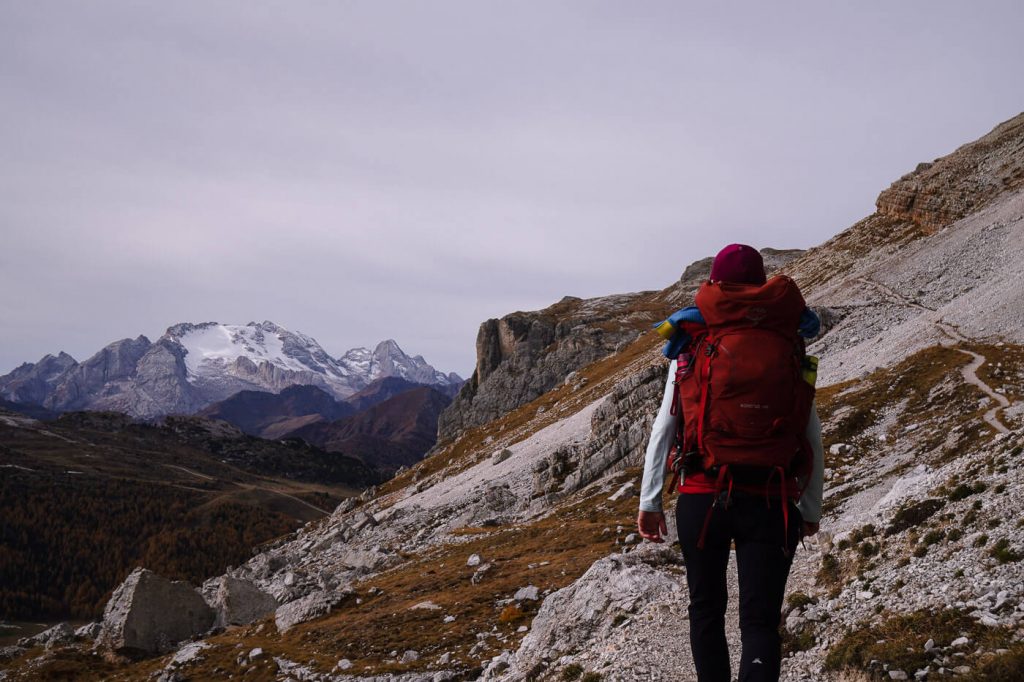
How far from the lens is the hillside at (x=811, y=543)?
1095cm

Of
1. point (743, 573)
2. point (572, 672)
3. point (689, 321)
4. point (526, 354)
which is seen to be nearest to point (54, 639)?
point (572, 672)

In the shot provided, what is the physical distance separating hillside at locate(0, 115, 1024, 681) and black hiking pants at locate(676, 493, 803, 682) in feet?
13.3

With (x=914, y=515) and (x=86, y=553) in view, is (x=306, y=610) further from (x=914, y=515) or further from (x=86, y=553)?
(x=86, y=553)

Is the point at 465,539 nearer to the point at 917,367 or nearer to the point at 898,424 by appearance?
the point at 898,424

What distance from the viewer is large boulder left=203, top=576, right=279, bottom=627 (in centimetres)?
3662

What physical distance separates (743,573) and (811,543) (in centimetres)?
1136

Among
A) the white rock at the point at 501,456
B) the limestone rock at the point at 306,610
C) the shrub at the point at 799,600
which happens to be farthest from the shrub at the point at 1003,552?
the white rock at the point at 501,456

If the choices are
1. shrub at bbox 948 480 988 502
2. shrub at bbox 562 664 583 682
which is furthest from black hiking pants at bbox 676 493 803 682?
shrub at bbox 948 480 988 502

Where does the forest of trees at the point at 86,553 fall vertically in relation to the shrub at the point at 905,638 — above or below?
below

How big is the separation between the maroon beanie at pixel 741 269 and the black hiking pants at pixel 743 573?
2.05 m

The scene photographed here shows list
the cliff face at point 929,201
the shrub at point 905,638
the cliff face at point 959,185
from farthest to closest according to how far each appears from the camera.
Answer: the cliff face at point 929,201, the cliff face at point 959,185, the shrub at point 905,638

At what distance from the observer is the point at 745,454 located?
5945mm

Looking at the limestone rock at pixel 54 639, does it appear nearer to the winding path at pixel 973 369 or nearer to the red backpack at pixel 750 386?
the red backpack at pixel 750 386

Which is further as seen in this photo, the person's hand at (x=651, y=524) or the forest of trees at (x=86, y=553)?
the forest of trees at (x=86, y=553)
